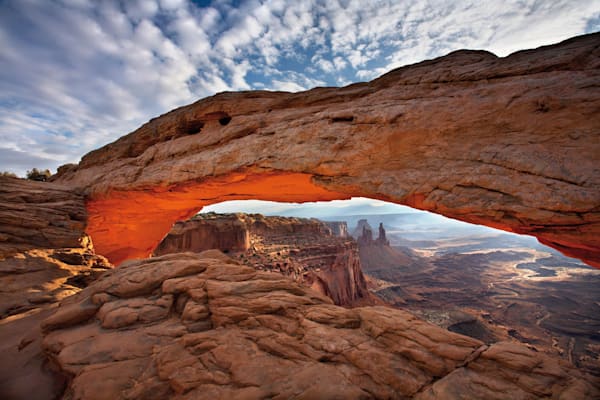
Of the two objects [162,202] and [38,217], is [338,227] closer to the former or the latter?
[162,202]

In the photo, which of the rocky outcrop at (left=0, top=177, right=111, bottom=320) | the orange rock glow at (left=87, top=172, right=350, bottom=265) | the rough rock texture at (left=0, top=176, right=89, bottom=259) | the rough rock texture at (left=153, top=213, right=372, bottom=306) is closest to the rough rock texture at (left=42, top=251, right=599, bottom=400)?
the rocky outcrop at (left=0, top=177, right=111, bottom=320)

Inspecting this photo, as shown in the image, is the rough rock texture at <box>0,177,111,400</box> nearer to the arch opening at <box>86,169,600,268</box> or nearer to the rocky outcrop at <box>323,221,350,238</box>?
the arch opening at <box>86,169,600,268</box>

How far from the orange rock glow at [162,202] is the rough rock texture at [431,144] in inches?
5.7

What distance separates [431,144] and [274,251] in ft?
104

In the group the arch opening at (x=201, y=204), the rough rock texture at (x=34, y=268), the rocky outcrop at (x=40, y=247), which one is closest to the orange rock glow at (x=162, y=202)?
the arch opening at (x=201, y=204)

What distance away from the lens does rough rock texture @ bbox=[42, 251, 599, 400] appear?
10.8 feet

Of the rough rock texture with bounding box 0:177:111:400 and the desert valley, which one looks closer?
the desert valley

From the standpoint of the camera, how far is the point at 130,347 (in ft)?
13.8

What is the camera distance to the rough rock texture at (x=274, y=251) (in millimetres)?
31875

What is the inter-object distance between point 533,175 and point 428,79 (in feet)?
13.1

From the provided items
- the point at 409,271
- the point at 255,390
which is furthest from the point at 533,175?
the point at 409,271

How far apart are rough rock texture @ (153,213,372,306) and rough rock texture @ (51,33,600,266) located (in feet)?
67.4

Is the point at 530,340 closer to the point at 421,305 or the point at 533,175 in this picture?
the point at 421,305

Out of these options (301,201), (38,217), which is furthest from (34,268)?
(301,201)
